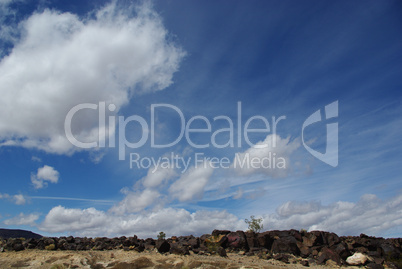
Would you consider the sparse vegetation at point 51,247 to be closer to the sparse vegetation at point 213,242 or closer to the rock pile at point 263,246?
the rock pile at point 263,246

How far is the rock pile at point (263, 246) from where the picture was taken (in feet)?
79.2

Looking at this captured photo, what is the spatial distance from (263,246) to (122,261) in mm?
12813

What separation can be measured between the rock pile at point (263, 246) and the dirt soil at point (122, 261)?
85 cm

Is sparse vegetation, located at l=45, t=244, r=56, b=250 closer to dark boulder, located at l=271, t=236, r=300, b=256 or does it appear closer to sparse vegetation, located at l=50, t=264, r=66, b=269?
sparse vegetation, located at l=50, t=264, r=66, b=269

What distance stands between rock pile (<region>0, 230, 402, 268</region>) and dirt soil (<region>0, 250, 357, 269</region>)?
847mm

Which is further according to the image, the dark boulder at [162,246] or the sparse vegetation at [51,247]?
the sparse vegetation at [51,247]

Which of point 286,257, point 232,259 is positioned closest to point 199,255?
point 232,259

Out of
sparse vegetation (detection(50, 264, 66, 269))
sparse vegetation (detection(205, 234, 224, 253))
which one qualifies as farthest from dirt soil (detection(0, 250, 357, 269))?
sparse vegetation (detection(205, 234, 224, 253))

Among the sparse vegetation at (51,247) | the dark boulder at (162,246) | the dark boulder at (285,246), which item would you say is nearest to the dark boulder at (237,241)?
the dark boulder at (285,246)

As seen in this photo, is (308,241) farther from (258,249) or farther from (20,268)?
(20,268)

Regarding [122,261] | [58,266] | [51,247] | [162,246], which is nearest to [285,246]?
[162,246]

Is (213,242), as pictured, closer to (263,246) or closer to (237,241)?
(237,241)

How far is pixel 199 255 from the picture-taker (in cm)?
2322

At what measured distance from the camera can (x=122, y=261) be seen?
21.3m
